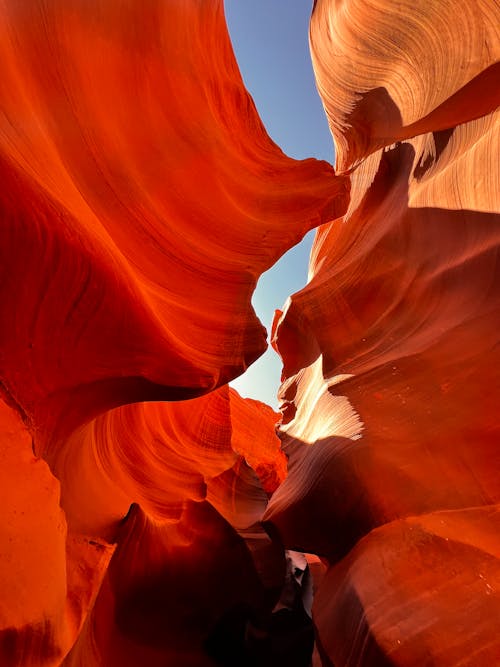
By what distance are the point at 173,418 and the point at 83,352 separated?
2.95m

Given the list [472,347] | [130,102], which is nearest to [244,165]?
[130,102]

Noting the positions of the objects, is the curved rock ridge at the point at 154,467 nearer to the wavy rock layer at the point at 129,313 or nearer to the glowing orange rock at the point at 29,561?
the wavy rock layer at the point at 129,313

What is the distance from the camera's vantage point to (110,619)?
9.53 ft

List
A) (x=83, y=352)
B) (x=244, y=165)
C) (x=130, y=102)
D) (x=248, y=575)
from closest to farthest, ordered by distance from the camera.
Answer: (x=83, y=352) → (x=130, y=102) → (x=248, y=575) → (x=244, y=165)

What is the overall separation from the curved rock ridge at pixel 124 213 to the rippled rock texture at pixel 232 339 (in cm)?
1

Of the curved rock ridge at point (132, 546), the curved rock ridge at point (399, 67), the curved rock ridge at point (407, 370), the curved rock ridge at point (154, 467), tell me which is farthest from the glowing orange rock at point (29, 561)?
the curved rock ridge at point (399, 67)

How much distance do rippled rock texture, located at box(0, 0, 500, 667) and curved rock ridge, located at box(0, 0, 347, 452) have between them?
14 millimetres

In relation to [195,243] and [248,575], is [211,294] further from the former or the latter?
[248,575]

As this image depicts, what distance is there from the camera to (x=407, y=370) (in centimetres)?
238

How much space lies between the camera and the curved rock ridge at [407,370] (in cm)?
164

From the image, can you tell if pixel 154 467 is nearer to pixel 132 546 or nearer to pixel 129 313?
pixel 132 546

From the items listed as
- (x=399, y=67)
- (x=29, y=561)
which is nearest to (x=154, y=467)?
(x=29, y=561)

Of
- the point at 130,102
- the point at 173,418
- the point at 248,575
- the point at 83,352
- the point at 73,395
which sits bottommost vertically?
the point at 248,575

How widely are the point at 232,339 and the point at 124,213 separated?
0.87m
